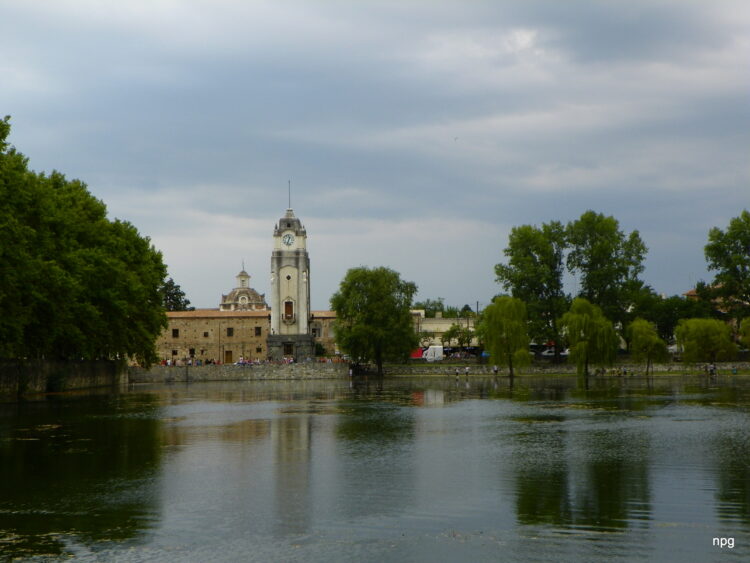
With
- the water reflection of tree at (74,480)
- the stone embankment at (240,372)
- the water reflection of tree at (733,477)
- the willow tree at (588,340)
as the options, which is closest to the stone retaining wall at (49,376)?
the water reflection of tree at (74,480)

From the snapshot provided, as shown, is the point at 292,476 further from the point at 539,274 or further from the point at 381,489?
the point at 539,274

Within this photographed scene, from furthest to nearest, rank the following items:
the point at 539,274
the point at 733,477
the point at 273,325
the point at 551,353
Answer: the point at 273,325
the point at 551,353
the point at 539,274
the point at 733,477

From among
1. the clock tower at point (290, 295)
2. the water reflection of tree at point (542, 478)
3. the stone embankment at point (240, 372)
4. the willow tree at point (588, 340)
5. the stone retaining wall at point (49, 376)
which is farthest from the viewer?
the clock tower at point (290, 295)

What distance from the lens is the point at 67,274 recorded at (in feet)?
137

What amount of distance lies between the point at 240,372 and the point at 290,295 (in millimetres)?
16632

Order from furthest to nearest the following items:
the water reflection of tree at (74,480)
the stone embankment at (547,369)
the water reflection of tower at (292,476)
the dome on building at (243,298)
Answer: the dome on building at (243,298) < the stone embankment at (547,369) < the water reflection of tower at (292,476) < the water reflection of tree at (74,480)

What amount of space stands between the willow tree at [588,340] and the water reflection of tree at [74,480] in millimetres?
34830

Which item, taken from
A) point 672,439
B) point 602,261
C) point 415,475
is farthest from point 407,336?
point 415,475

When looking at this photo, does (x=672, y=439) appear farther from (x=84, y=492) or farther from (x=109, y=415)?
(x=109, y=415)

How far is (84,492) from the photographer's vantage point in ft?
52.0

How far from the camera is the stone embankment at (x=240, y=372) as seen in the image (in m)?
89.1

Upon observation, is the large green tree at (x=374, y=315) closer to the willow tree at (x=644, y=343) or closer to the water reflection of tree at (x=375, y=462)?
the willow tree at (x=644, y=343)

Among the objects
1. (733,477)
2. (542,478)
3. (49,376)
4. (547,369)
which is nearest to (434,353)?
(547,369)

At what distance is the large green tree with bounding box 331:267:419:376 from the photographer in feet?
272
